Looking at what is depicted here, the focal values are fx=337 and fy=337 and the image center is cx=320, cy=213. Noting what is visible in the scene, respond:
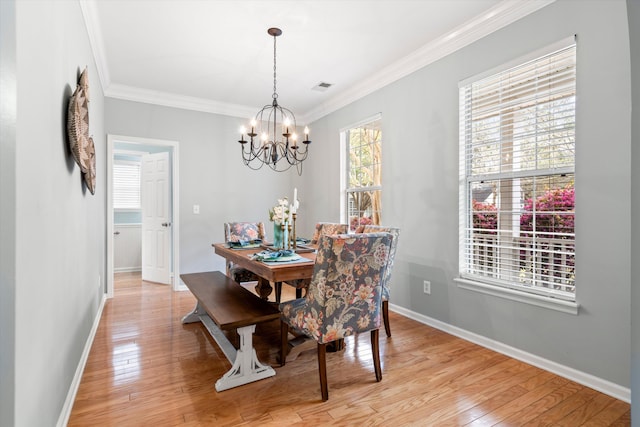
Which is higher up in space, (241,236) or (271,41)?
(271,41)

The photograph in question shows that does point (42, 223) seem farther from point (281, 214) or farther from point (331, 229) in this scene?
point (331, 229)

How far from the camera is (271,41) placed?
9.93ft

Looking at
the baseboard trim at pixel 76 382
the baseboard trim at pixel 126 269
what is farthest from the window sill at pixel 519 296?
the baseboard trim at pixel 126 269

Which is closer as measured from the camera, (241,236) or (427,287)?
(427,287)

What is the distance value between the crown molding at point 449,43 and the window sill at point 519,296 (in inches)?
78.5

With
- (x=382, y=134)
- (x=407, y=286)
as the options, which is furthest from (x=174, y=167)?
(x=407, y=286)

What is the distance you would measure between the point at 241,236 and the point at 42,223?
2552 mm

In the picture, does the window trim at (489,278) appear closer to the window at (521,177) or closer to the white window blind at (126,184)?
the window at (521,177)

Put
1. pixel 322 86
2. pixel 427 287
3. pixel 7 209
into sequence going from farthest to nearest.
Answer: pixel 322 86
pixel 427 287
pixel 7 209

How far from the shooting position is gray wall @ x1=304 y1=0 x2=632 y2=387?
1.96 m

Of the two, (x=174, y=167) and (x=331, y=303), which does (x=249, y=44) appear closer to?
(x=174, y=167)

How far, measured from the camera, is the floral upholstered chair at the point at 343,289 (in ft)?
6.07

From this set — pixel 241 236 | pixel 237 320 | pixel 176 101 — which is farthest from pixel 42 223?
pixel 176 101

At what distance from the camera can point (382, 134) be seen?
3.76 metres
